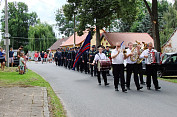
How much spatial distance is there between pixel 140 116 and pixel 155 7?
14.2m

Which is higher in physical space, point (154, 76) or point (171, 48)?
point (171, 48)

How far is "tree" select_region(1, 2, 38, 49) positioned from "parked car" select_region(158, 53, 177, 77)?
2364 inches

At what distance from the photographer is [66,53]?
79.5 ft

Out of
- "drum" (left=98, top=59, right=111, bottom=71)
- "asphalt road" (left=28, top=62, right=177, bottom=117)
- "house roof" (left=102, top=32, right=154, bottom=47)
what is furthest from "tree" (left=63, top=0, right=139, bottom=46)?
"asphalt road" (left=28, top=62, right=177, bottom=117)

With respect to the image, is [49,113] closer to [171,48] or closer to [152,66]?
[152,66]

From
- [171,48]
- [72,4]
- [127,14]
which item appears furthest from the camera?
[72,4]

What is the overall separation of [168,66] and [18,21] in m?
61.6

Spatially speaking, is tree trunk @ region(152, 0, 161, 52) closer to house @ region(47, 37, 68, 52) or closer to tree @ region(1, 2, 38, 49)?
tree @ region(1, 2, 38, 49)

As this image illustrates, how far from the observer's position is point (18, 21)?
71.3 meters

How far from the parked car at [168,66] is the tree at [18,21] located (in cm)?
6003

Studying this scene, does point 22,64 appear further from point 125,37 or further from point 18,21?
point 18,21

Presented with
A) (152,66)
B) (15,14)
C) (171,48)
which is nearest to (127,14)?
(171,48)

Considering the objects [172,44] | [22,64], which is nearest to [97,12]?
[172,44]

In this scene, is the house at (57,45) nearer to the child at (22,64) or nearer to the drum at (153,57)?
the child at (22,64)
